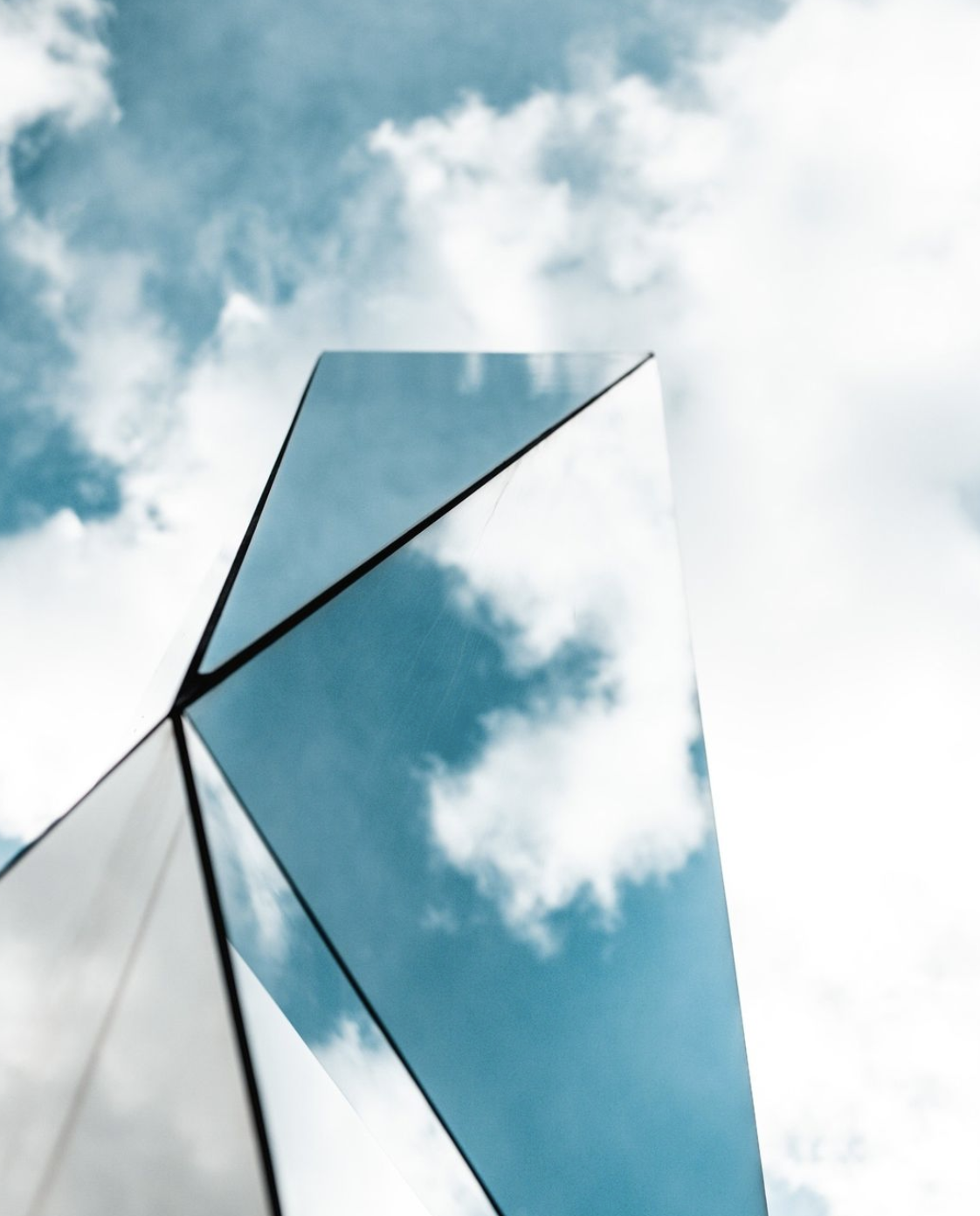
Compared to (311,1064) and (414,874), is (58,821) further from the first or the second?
(414,874)

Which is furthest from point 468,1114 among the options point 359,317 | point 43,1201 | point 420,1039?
point 359,317

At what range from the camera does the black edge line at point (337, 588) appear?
9.69 feet

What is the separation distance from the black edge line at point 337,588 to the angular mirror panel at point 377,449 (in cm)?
3

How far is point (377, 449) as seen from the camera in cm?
468

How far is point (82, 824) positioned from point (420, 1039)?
1.80 m

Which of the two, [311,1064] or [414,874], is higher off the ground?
[414,874]

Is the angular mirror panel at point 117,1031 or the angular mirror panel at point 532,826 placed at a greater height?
the angular mirror panel at point 532,826

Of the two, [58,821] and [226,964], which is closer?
[58,821]

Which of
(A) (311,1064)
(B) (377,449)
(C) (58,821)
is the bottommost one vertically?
(A) (311,1064)

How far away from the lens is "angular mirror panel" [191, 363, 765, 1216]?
3.39m

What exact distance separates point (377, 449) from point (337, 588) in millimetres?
1306

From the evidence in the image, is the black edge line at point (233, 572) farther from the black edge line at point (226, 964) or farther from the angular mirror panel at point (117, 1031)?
the angular mirror panel at point (117, 1031)

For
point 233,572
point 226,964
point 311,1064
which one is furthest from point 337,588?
point 311,1064

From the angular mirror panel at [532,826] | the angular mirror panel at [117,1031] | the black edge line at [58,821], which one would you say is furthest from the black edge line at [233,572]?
the angular mirror panel at [117,1031]
